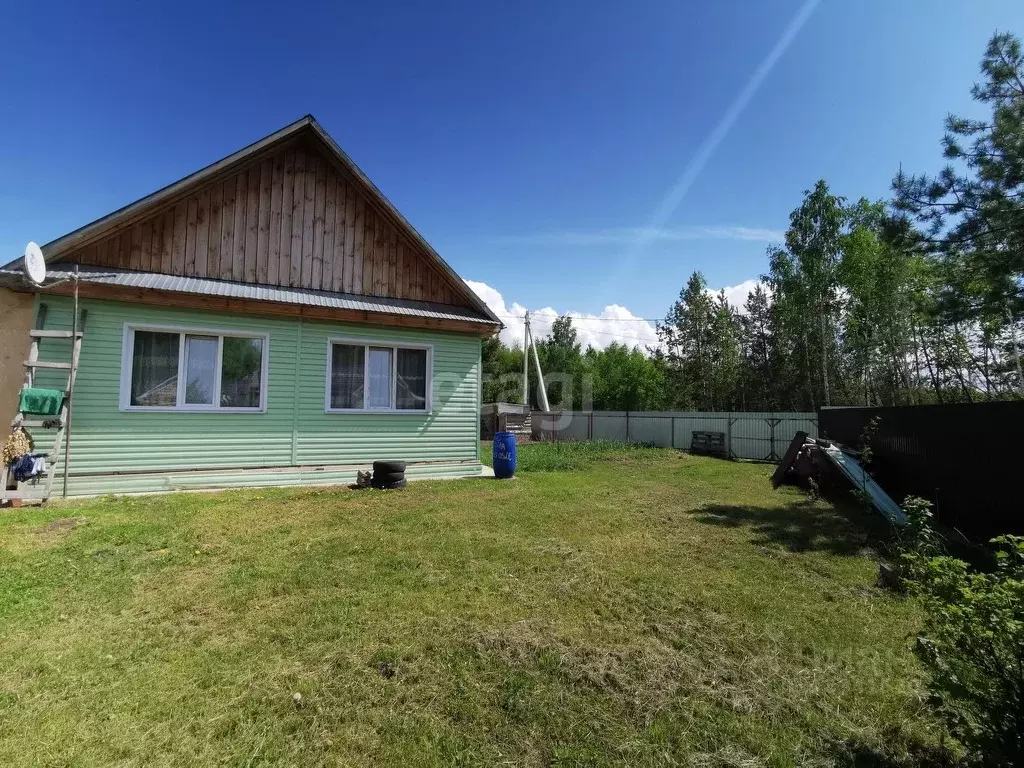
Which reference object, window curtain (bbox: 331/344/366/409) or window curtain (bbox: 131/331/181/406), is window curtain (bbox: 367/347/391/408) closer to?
window curtain (bbox: 331/344/366/409)

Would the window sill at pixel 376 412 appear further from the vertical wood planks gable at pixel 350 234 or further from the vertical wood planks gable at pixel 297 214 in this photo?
the vertical wood planks gable at pixel 297 214

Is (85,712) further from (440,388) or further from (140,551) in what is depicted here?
(440,388)

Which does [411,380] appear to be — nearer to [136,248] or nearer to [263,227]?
[263,227]

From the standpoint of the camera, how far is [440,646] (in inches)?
119

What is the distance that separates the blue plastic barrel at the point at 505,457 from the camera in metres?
9.93

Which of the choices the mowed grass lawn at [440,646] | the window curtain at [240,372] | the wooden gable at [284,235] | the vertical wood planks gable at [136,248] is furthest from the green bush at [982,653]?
the vertical wood planks gable at [136,248]

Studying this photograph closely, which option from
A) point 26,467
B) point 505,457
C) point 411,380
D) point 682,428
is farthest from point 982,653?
point 682,428

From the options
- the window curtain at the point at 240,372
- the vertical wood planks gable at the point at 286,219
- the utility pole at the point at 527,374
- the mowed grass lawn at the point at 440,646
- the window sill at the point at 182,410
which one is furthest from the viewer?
the utility pole at the point at 527,374

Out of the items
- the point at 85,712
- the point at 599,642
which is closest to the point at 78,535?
the point at 85,712

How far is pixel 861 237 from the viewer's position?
20.5 meters

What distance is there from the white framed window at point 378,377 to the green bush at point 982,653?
28.6 ft

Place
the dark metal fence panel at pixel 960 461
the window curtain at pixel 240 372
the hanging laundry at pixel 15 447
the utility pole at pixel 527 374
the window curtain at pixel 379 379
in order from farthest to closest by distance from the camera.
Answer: the utility pole at pixel 527 374 < the window curtain at pixel 379 379 < the window curtain at pixel 240 372 < the hanging laundry at pixel 15 447 < the dark metal fence panel at pixel 960 461

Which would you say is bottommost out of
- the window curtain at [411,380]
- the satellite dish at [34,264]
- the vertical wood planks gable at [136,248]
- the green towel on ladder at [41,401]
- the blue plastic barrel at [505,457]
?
the blue plastic barrel at [505,457]

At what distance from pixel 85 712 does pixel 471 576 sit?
2669 mm
